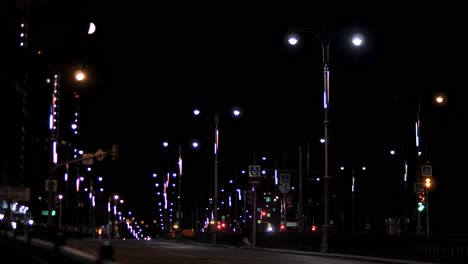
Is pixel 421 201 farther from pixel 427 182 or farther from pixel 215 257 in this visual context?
pixel 215 257

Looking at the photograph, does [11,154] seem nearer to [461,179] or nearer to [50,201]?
[461,179]

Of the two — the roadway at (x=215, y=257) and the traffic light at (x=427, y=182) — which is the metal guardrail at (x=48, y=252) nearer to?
the roadway at (x=215, y=257)

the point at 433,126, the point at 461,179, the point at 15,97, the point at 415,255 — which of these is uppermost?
the point at 15,97

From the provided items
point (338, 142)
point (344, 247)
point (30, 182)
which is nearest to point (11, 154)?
point (30, 182)

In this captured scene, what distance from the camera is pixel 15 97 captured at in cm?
15700

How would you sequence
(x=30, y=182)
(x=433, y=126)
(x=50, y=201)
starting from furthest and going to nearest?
(x=30, y=182) → (x=433, y=126) → (x=50, y=201)

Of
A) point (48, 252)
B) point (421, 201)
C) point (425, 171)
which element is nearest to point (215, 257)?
point (425, 171)

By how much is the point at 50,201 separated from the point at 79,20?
3049 centimetres

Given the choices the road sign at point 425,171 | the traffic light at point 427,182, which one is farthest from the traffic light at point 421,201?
the road sign at point 425,171

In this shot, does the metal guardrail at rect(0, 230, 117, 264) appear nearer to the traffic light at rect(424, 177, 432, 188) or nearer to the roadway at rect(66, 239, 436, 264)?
the roadway at rect(66, 239, 436, 264)

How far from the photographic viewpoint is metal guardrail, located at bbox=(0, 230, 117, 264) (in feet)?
31.0

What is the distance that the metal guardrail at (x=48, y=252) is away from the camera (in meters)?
9.46

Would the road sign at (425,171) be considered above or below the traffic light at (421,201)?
above

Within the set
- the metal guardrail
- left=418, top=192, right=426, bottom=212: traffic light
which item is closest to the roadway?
the metal guardrail
